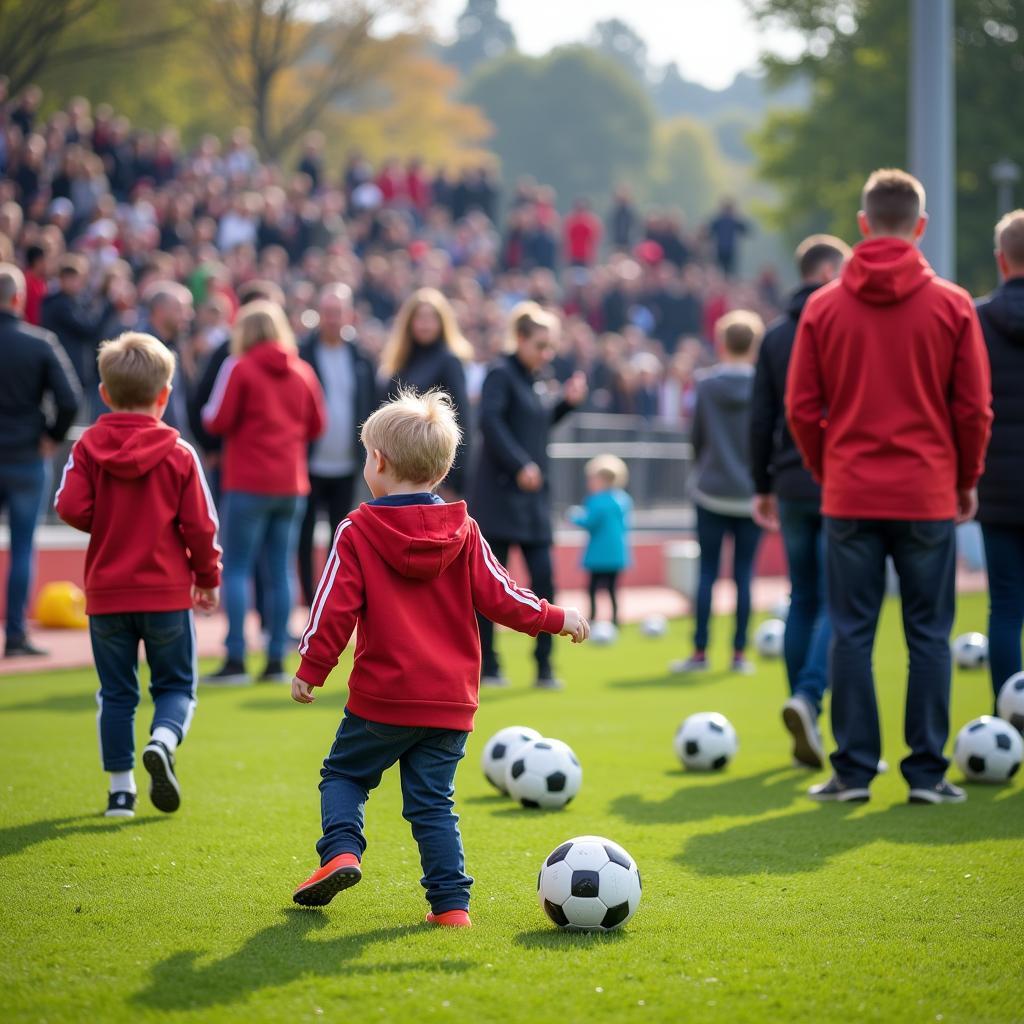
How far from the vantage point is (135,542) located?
610 cm

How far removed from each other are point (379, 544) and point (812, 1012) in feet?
5.93

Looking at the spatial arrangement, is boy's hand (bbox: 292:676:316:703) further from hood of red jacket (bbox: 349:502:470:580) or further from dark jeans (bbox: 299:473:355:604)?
dark jeans (bbox: 299:473:355:604)

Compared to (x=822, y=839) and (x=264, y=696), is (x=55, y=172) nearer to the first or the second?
(x=264, y=696)

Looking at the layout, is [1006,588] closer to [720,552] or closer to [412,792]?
[720,552]

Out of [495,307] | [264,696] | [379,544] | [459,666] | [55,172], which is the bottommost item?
[264,696]

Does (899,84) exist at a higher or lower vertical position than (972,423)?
higher

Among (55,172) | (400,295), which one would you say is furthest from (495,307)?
(55,172)

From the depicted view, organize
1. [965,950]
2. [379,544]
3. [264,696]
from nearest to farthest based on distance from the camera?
[965,950], [379,544], [264,696]

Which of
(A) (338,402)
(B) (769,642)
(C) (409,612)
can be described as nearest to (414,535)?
(C) (409,612)

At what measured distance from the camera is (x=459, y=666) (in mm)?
4730

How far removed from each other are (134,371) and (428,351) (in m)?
4.29

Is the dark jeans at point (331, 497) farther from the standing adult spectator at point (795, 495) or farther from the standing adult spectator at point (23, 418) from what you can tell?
the standing adult spectator at point (795, 495)

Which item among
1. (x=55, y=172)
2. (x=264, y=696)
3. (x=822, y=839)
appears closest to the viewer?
(x=822, y=839)

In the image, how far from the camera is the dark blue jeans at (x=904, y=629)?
6309mm
